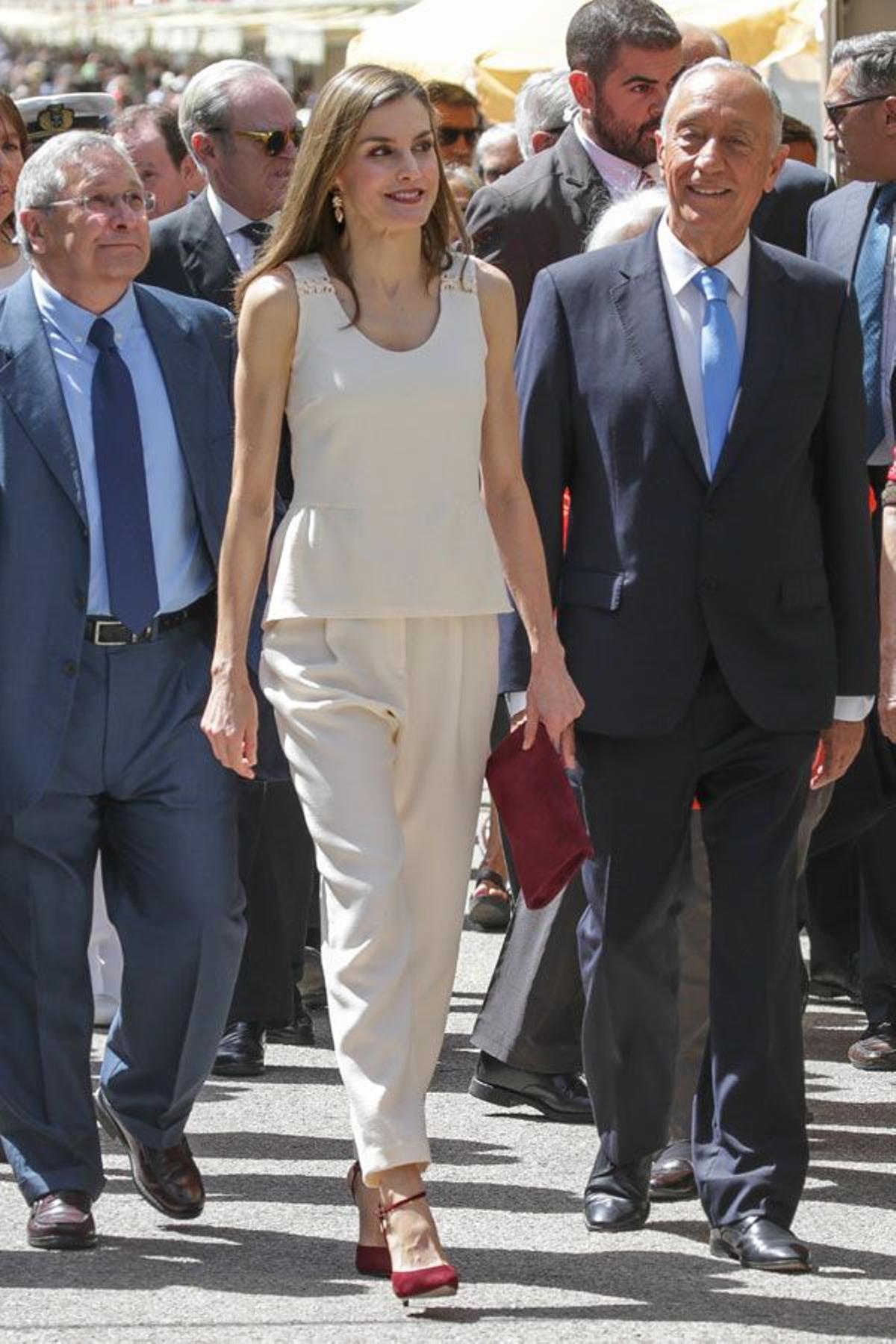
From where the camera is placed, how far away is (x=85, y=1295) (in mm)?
5270

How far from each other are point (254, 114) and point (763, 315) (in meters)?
2.65

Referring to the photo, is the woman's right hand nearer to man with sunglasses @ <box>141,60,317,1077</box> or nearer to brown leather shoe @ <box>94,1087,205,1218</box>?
brown leather shoe @ <box>94,1087,205,1218</box>

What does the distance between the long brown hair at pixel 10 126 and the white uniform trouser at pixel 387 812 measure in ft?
7.40

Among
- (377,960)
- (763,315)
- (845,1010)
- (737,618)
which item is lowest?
Result: (845,1010)

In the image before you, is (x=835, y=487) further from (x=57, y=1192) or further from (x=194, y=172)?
(x=194, y=172)

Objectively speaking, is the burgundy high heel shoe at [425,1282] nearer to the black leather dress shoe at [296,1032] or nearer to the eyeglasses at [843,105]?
the black leather dress shoe at [296,1032]

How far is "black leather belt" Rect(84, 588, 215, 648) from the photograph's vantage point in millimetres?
5617

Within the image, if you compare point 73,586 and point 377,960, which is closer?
point 377,960

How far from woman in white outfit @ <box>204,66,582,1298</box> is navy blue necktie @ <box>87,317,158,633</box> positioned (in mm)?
330

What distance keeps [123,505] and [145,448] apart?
131 mm

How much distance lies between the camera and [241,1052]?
7.23m

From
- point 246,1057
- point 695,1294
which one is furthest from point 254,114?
point 695,1294

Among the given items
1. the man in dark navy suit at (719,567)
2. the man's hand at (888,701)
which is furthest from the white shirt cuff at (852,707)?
the man's hand at (888,701)

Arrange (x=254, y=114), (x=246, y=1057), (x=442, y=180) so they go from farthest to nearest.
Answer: (x=254, y=114) → (x=246, y=1057) → (x=442, y=180)
